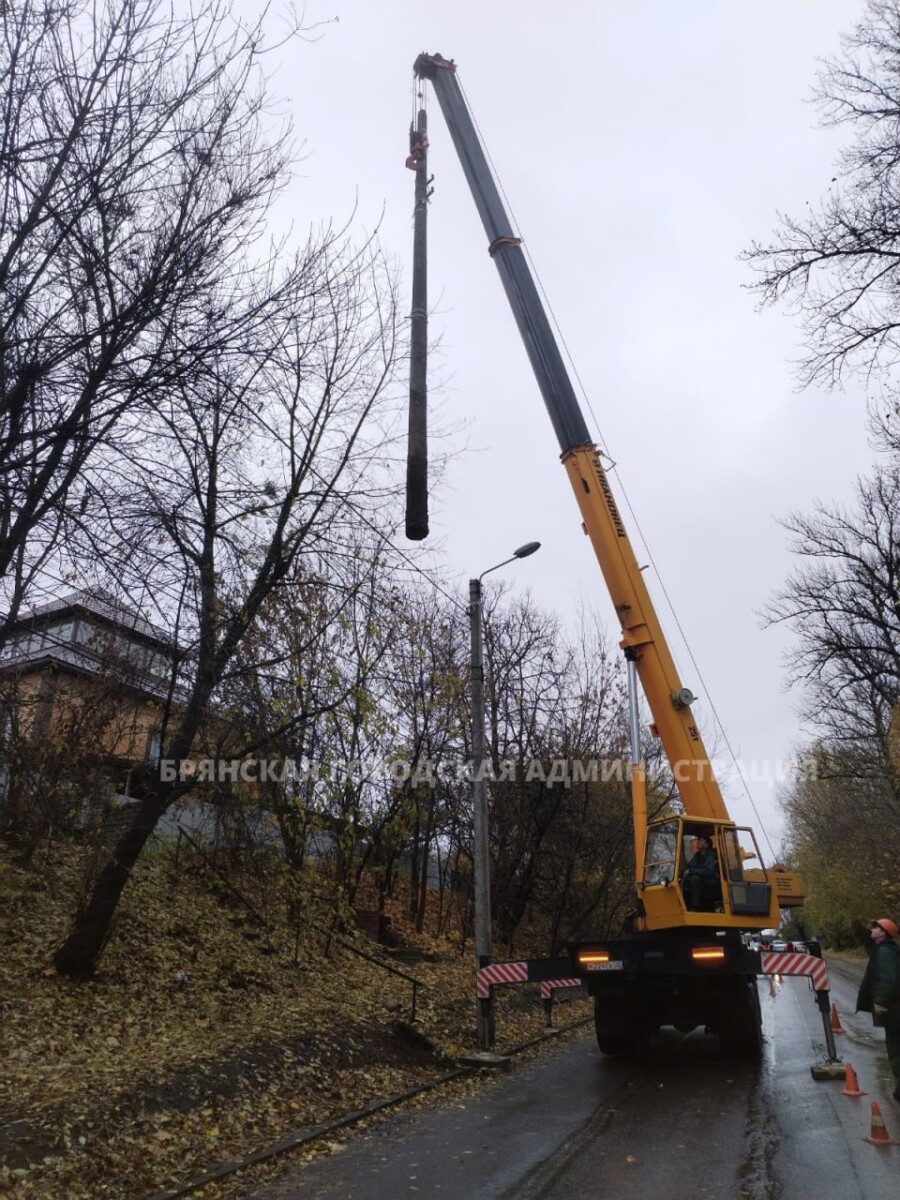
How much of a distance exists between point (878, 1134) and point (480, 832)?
7.34 m

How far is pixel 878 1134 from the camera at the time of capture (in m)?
7.38

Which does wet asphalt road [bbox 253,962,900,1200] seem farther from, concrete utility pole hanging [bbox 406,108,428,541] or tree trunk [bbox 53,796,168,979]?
concrete utility pole hanging [bbox 406,108,428,541]

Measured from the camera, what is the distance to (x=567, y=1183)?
21.9ft

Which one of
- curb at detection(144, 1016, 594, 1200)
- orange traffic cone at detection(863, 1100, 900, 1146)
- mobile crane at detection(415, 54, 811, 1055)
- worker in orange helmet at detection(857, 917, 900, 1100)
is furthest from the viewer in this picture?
mobile crane at detection(415, 54, 811, 1055)

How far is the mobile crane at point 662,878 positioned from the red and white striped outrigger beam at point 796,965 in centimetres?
15

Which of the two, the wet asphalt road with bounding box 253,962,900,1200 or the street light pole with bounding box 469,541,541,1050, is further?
the street light pole with bounding box 469,541,541,1050

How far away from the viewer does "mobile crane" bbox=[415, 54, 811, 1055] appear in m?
11.5

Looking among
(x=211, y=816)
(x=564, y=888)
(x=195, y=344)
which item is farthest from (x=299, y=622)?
(x=564, y=888)

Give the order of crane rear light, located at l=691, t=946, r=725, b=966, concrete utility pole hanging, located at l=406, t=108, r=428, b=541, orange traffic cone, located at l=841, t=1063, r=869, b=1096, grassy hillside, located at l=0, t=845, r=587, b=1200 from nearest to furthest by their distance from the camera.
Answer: grassy hillside, located at l=0, t=845, r=587, b=1200, orange traffic cone, located at l=841, t=1063, r=869, b=1096, concrete utility pole hanging, located at l=406, t=108, r=428, b=541, crane rear light, located at l=691, t=946, r=725, b=966

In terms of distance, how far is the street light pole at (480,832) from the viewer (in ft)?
42.7

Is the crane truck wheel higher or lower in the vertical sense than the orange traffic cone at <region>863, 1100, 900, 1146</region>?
higher

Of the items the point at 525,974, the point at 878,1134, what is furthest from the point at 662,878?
the point at 878,1134

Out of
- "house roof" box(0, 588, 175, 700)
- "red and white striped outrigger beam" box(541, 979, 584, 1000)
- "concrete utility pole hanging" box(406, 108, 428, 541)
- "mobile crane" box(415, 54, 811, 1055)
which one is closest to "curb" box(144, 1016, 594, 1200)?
"red and white striped outrigger beam" box(541, 979, 584, 1000)

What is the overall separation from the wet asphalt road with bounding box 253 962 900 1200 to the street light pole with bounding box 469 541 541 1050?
3.25 ft
